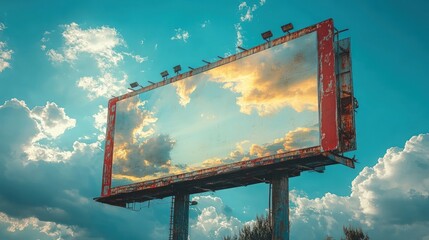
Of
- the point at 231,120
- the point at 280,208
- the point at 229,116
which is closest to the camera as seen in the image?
the point at 280,208

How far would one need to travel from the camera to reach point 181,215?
28.4 m

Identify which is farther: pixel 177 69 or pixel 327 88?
pixel 177 69

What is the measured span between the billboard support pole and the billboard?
2.55 ft

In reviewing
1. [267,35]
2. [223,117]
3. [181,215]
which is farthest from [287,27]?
[181,215]

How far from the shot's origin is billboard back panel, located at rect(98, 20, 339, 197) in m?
21.8

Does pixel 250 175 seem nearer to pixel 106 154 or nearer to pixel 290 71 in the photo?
pixel 290 71

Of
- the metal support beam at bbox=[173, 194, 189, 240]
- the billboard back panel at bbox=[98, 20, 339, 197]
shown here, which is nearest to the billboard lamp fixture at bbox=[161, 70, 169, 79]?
the billboard back panel at bbox=[98, 20, 339, 197]

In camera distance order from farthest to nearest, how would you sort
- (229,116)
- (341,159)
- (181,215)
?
(181,215) → (229,116) → (341,159)

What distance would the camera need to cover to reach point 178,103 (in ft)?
92.9

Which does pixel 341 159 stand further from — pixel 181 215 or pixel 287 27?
pixel 181 215

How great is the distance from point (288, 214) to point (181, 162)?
707cm

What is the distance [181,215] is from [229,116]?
690cm

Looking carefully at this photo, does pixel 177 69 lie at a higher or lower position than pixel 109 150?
higher

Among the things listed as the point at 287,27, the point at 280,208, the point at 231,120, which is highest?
the point at 287,27
